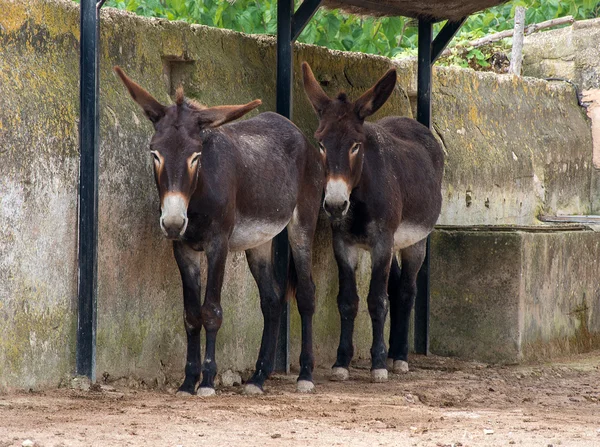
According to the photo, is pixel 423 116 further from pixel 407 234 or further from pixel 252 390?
pixel 252 390

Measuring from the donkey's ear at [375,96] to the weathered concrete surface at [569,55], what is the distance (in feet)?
19.6

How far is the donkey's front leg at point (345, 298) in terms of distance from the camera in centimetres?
748

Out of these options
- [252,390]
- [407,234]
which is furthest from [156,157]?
[407,234]

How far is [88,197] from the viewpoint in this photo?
234 inches

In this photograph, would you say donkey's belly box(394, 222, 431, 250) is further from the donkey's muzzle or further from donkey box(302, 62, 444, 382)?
the donkey's muzzle

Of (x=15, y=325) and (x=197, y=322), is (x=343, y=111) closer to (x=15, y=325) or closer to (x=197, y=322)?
(x=197, y=322)

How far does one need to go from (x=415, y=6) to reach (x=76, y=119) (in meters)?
3.59

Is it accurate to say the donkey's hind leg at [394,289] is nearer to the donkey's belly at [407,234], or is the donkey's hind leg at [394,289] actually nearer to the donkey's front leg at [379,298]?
the donkey's belly at [407,234]

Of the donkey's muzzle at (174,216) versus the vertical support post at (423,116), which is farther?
the vertical support post at (423,116)

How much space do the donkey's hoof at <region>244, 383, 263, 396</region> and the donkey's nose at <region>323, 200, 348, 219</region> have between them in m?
1.25

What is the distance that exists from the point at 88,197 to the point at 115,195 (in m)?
0.35

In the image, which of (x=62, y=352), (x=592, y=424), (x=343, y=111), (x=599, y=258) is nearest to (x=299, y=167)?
(x=343, y=111)

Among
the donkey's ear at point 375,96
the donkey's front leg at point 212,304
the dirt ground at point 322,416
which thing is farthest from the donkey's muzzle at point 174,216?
the donkey's ear at point 375,96

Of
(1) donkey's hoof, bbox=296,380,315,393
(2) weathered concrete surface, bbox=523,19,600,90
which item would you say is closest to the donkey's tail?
(1) donkey's hoof, bbox=296,380,315,393
